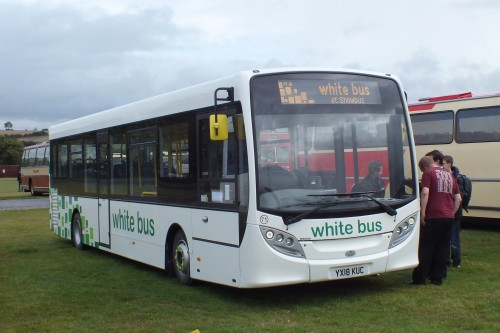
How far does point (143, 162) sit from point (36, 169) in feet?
119

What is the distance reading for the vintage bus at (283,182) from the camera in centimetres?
845

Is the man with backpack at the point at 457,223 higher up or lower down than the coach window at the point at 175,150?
lower down

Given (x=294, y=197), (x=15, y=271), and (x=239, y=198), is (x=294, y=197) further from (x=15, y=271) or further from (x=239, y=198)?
(x=15, y=271)

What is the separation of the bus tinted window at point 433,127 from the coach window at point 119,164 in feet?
29.1

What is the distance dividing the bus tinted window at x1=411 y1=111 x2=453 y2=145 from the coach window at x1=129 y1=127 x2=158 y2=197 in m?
9.03

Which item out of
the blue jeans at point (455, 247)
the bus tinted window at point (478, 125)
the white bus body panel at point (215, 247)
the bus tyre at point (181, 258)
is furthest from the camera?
the bus tinted window at point (478, 125)

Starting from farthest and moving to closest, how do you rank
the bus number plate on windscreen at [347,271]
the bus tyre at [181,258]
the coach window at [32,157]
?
the coach window at [32,157], the bus tyre at [181,258], the bus number plate on windscreen at [347,271]

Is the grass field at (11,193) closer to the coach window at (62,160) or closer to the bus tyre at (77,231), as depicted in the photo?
the coach window at (62,160)

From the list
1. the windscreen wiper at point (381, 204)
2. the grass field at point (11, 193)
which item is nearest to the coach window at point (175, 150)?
the windscreen wiper at point (381, 204)

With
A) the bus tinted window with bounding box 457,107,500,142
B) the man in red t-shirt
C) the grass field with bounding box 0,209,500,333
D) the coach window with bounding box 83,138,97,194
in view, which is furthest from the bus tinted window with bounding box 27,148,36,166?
the man in red t-shirt

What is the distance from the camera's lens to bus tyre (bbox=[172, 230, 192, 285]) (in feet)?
33.6

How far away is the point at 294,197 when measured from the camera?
336 inches

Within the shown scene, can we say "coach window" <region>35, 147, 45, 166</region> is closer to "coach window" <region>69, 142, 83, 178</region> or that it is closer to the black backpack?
"coach window" <region>69, 142, 83, 178</region>

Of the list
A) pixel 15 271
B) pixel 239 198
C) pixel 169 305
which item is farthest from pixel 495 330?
pixel 15 271
